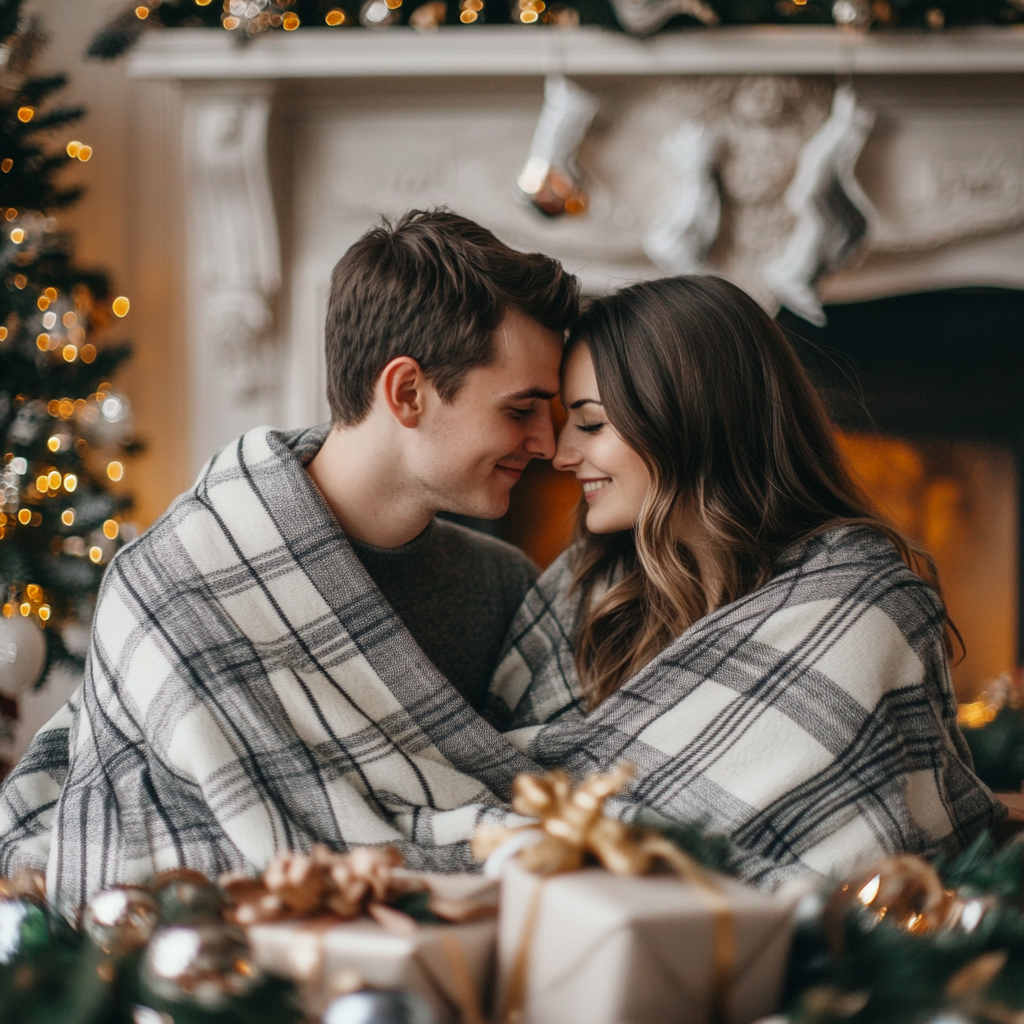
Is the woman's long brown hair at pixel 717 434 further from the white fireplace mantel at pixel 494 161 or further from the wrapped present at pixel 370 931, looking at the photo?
the white fireplace mantel at pixel 494 161

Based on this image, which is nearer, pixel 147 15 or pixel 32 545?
pixel 32 545

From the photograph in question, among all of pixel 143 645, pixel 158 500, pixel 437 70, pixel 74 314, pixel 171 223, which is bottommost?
pixel 158 500

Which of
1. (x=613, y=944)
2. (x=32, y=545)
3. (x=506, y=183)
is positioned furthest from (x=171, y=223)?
(x=613, y=944)

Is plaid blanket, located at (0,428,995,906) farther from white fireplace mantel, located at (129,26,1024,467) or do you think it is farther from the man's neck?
white fireplace mantel, located at (129,26,1024,467)

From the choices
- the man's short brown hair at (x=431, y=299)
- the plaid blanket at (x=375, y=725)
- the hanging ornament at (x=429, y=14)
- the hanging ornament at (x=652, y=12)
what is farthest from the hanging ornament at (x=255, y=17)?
the plaid blanket at (x=375, y=725)

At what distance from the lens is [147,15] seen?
243 cm

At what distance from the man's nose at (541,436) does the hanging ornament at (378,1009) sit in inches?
35.4

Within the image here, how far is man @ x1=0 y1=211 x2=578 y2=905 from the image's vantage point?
3.30 ft

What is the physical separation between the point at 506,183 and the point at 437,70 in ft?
1.05

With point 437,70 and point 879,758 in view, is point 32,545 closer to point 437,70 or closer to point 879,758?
point 437,70

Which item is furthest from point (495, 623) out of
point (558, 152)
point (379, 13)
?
point (379, 13)

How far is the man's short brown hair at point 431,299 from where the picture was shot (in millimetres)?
1226

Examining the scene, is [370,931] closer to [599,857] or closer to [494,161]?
[599,857]

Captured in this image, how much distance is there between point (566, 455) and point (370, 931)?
0.87 metres
